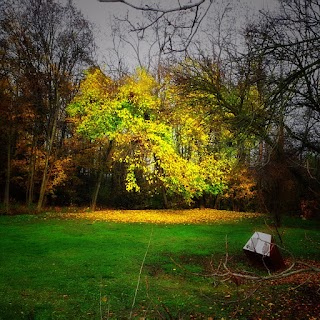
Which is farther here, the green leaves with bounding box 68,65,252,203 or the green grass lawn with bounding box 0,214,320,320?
the green leaves with bounding box 68,65,252,203

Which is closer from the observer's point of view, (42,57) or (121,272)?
(121,272)

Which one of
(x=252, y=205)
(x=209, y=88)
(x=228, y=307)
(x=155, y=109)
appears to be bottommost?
(x=228, y=307)

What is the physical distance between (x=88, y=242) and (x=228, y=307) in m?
6.71

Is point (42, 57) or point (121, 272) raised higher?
point (42, 57)

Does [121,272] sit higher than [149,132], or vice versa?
[149,132]

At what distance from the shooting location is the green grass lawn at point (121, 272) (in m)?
5.60

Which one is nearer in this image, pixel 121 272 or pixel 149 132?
pixel 121 272

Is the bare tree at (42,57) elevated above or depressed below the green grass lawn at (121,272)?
above

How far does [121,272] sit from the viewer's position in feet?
26.2

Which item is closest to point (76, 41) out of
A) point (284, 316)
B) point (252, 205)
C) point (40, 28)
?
point (40, 28)

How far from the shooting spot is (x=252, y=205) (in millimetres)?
27078

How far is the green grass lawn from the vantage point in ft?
18.4

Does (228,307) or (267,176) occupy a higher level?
(267,176)

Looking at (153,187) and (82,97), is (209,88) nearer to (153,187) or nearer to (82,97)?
(82,97)
